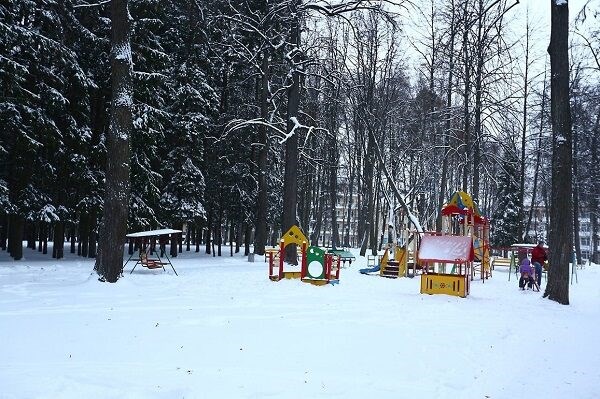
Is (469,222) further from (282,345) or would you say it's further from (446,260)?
(282,345)

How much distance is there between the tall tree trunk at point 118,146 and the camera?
14734 mm

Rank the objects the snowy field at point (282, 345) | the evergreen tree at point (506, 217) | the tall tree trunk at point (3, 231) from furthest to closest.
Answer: the evergreen tree at point (506, 217) → the tall tree trunk at point (3, 231) → the snowy field at point (282, 345)

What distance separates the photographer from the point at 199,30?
67.7ft

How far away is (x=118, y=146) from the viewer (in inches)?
584

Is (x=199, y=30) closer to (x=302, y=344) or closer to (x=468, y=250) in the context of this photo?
(x=468, y=250)

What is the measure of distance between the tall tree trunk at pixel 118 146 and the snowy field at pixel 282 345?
1.40m

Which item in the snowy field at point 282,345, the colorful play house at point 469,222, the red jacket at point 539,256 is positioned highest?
the colorful play house at point 469,222

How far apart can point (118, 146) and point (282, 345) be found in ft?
29.8

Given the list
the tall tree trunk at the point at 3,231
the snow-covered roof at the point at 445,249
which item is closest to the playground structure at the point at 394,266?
the snow-covered roof at the point at 445,249

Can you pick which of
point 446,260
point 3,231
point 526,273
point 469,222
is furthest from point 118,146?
point 3,231

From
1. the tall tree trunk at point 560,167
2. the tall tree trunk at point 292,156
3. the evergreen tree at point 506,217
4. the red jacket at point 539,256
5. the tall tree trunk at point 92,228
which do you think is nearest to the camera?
the tall tree trunk at point 560,167

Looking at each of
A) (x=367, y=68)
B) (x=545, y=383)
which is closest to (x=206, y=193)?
(x=367, y=68)

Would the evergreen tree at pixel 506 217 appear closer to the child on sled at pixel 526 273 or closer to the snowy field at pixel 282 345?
the child on sled at pixel 526 273

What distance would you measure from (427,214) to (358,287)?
3913cm
